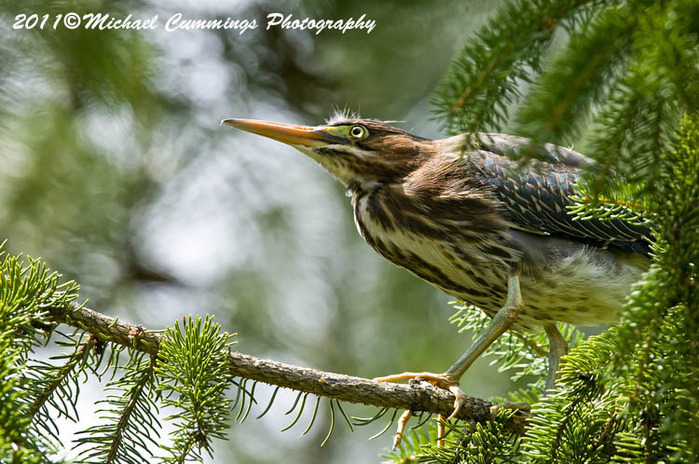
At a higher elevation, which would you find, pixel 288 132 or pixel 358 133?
pixel 358 133

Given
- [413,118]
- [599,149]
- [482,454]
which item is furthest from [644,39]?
[413,118]

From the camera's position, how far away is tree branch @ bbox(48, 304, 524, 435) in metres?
2.10

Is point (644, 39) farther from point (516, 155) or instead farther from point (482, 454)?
point (482, 454)

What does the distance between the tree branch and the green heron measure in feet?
3.18

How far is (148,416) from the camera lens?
2068 millimetres

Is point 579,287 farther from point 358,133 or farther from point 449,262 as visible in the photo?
point 358,133

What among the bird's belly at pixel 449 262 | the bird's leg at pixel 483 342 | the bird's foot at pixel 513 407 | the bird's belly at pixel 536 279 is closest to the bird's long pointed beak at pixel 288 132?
the bird's belly at pixel 449 262

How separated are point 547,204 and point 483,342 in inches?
31.0

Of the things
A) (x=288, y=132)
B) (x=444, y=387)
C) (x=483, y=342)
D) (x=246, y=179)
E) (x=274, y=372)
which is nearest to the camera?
(x=274, y=372)

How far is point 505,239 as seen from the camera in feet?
11.3

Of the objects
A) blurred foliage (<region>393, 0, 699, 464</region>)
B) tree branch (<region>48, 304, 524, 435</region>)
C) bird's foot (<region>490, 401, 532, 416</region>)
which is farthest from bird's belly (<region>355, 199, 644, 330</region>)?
blurred foliage (<region>393, 0, 699, 464</region>)

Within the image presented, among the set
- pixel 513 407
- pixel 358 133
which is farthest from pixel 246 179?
pixel 513 407

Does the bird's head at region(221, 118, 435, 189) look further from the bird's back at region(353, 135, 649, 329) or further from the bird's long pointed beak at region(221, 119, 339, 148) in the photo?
the bird's back at region(353, 135, 649, 329)

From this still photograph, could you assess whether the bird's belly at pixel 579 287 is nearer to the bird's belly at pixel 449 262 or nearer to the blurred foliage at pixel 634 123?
the bird's belly at pixel 449 262
